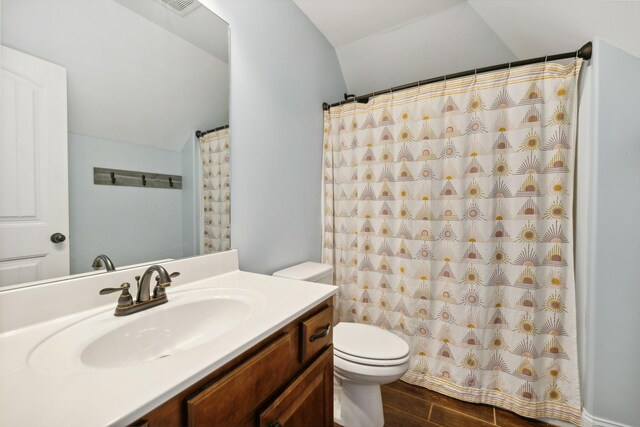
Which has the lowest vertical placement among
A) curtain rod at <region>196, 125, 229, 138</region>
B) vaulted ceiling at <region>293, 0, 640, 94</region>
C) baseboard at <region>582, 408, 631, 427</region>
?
baseboard at <region>582, 408, 631, 427</region>

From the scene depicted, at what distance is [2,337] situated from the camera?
64cm

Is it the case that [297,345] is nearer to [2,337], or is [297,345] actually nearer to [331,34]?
[2,337]

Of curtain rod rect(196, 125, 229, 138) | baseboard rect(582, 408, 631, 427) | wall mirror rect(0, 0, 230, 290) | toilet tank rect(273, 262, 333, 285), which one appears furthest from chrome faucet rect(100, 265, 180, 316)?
baseboard rect(582, 408, 631, 427)

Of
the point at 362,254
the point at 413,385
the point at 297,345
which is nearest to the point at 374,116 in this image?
the point at 362,254

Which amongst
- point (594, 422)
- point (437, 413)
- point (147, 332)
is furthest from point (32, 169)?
point (594, 422)

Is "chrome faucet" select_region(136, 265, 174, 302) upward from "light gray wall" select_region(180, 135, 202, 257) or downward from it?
downward

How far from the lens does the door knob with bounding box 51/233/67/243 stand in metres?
0.76

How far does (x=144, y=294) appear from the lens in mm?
A: 838

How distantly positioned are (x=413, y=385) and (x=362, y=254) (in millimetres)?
897

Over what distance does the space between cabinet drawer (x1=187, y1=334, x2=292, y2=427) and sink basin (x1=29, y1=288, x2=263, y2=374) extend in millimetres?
105

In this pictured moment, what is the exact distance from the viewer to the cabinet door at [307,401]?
720 mm

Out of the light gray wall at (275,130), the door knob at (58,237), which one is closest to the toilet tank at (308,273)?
the light gray wall at (275,130)

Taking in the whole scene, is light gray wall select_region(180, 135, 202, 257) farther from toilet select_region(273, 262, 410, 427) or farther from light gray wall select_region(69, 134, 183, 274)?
toilet select_region(273, 262, 410, 427)

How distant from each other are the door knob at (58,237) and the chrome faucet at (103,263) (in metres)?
0.10
